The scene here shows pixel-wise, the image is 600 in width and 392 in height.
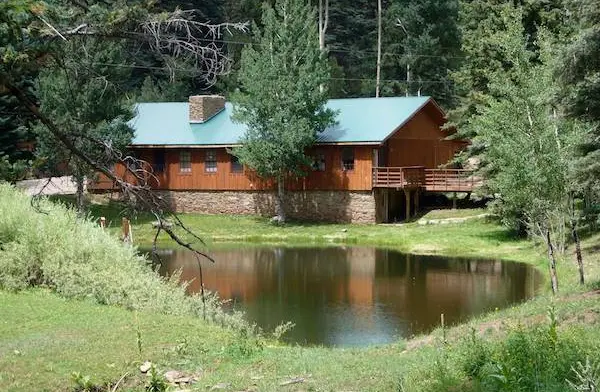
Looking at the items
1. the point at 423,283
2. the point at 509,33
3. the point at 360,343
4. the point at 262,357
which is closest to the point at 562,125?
the point at 509,33

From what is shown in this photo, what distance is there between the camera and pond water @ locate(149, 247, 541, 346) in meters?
15.9

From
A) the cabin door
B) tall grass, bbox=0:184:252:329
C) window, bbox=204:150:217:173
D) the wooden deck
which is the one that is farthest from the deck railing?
tall grass, bbox=0:184:252:329

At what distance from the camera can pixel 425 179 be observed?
36.0m

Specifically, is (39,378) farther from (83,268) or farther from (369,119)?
(369,119)

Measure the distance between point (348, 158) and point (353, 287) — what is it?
15.0 meters

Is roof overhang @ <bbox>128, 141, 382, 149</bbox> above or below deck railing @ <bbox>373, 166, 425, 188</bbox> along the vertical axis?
above

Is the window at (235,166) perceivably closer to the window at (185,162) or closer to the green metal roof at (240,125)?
the green metal roof at (240,125)

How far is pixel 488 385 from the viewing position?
5930mm

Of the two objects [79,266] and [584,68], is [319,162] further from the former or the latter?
[584,68]

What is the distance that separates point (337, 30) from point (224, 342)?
148 ft

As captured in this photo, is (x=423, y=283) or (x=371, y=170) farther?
(x=371, y=170)

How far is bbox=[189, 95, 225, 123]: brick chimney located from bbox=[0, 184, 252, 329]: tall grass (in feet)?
75.3

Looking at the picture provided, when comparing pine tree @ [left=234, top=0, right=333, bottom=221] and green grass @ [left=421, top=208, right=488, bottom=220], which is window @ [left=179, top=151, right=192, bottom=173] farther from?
green grass @ [left=421, top=208, right=488, bottom=220]

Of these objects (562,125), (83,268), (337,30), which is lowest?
(83,268)
